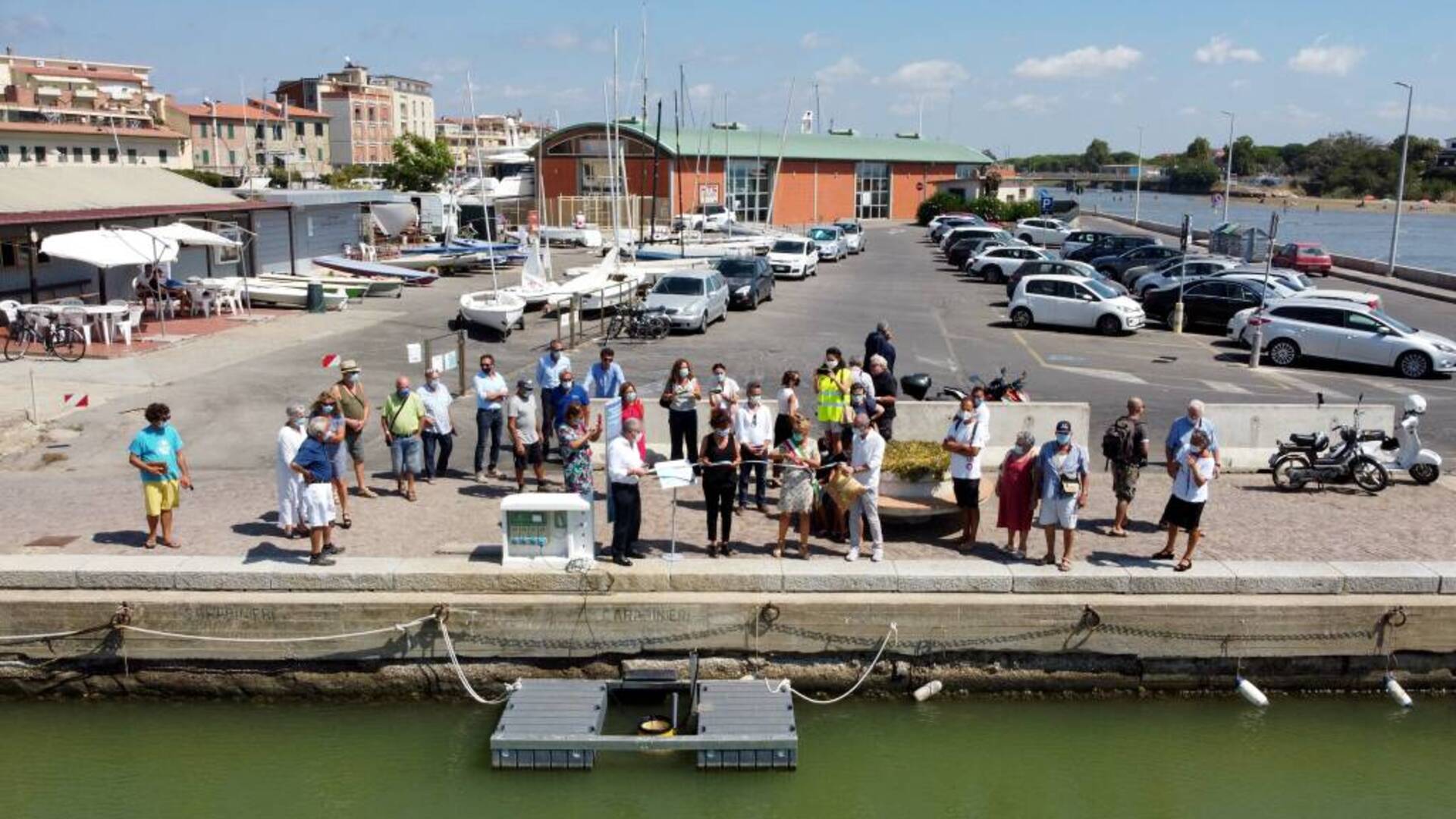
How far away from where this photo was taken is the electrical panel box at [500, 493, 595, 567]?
36.5 ft

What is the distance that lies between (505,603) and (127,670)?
3.43 metres

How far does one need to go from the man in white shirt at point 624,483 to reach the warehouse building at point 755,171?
43.2 m

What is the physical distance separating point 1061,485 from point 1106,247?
35492mm

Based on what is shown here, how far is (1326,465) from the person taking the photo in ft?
46.5

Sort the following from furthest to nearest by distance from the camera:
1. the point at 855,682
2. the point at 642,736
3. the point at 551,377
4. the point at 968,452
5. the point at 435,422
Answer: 1. the point at 551,377
2. the point at 435,422
3. the point at 968,452
4. the point at 855,682
5. the point at 642,736

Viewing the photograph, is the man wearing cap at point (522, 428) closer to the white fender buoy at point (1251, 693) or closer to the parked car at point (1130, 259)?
the white fender buoy at point (1251, 693)

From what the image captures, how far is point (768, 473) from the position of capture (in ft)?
46.1

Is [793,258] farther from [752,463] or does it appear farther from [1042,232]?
[752,463]

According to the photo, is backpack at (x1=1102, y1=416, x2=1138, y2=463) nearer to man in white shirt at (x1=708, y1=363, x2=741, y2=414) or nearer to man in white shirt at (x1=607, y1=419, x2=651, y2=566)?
man in white shirt at (x1=708, y1=363, x2=741, y2=414)

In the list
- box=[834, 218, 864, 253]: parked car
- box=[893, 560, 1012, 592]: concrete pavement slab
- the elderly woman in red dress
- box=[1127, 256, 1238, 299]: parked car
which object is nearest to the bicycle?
box=[893, 560, 1012, 592]: concrete pavement slab

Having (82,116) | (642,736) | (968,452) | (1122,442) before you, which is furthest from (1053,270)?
(82,116)

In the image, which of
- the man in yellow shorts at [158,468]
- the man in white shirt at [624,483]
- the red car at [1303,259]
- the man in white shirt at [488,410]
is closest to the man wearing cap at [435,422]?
the man in white shirt at [488,410]

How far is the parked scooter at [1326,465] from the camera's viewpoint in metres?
14.1

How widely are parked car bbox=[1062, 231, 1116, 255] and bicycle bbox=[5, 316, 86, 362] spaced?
109 ft
